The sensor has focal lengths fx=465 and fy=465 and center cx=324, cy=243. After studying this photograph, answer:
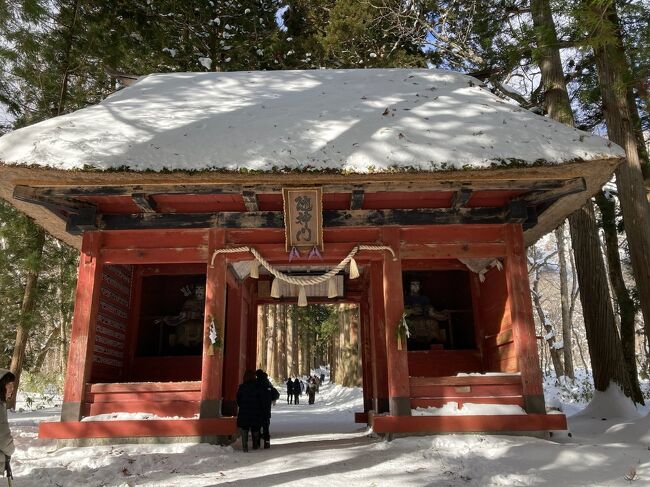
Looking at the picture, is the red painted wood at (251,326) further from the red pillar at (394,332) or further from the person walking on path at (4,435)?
the person walking on path at (4,435)

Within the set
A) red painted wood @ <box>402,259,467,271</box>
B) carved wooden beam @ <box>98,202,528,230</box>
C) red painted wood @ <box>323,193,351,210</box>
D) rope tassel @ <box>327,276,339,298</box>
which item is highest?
red painted wood @ <box>323,193,351,210</box>

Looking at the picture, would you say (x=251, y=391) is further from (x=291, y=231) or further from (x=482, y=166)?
(x=482, y=166)

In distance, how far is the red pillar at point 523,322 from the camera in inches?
250

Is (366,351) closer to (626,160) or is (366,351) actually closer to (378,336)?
(378,336)

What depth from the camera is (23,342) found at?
1109 centimetres

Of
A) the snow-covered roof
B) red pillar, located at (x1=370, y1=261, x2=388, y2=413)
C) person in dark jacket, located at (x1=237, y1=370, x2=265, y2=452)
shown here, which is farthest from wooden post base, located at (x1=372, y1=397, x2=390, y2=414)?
the snow-covered roof

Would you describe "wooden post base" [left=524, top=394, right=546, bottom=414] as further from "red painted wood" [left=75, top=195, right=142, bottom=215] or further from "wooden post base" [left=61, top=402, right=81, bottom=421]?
"red painted wood" [left=75, top=195, right=142, bottom=215]

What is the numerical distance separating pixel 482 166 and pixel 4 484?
6.16 metres

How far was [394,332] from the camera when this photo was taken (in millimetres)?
6504

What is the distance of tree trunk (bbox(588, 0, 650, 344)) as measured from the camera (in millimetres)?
6559

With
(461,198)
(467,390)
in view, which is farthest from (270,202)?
(467,390)

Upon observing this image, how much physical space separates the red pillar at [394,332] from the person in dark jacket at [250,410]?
6.12 feet

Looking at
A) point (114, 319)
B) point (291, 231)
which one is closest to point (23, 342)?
point (114, 319)

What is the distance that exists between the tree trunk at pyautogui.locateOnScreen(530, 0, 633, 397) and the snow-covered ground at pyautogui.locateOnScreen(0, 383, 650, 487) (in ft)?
5.85
